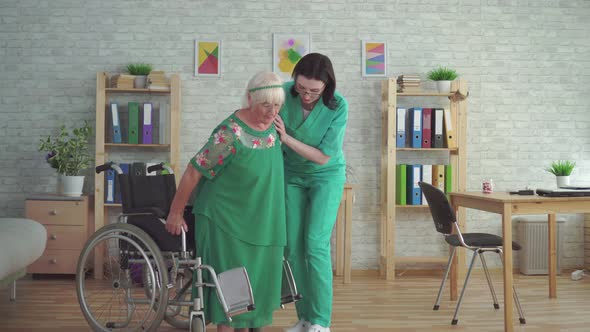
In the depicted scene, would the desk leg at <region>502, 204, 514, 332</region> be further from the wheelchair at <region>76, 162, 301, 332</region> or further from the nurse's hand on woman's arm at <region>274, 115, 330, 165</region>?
the wheelchair at <region>76, 162, 301, 332</region>

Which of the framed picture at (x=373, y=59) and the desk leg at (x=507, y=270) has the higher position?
the framed picture at (x=373, y=59)

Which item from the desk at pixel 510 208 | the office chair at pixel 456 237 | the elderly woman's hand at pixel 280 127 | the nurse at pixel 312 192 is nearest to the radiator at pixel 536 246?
the office chair at pixel 456 237

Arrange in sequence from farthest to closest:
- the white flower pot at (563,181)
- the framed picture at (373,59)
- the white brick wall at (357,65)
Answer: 1. the framed picture at (373,59)
2. the white brick wall at (357,65)
3. the white flower pot at (563,181)

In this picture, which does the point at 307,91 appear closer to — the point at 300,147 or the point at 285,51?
the point at 300,147

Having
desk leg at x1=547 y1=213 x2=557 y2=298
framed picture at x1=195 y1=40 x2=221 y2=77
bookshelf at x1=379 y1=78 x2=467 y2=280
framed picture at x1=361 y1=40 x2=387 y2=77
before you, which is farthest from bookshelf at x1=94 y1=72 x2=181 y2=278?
desk leg at x1=547 y1=213 x2=557 y2=298

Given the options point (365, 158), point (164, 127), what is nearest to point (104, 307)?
point (164, 127)

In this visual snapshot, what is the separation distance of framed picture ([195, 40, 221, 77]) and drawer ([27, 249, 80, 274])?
1769 mm

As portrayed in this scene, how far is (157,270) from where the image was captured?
115 inches

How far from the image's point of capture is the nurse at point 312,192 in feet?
9.81

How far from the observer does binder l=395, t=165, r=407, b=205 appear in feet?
17.0

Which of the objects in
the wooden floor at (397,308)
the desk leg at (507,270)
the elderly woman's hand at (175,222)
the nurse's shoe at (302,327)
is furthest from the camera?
the wooden floor at (397,308)

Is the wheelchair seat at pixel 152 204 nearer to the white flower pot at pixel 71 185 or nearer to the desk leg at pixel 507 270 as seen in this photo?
the desk leg at pixel 507 270

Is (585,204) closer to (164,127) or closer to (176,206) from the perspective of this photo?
(176,206)

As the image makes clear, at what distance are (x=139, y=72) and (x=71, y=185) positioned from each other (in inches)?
40.3
